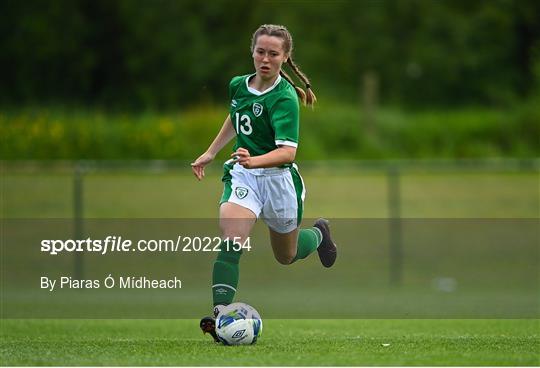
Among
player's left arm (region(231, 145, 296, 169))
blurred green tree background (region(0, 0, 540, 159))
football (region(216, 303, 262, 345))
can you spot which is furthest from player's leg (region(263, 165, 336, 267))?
blurred green tree background (region(0, 0, 540, 159))

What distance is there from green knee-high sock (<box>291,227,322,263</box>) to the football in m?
1.11

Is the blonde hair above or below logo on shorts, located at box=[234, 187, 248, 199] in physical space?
above

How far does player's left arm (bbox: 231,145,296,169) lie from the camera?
760cm

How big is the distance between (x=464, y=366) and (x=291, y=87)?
2507 mm

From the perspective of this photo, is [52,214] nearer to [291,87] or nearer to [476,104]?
[291,87]

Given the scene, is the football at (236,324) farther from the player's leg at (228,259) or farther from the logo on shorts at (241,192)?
the logo on shorts at (241,192)

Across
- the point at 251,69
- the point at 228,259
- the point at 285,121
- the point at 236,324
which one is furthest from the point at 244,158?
the point at 251,69

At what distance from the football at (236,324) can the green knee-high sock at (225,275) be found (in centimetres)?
9

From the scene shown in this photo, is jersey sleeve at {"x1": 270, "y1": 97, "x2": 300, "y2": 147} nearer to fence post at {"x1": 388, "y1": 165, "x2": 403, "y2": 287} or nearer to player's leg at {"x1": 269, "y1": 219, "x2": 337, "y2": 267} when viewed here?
player's leg at {"x1": 269, "y1": 219, "x2": 337, "y2": 267}

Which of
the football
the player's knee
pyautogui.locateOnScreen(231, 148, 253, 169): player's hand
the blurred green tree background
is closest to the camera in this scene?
pyautogui.locateOnScreen(231, 148, 253, 169): player's hand

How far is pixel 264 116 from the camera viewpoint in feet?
26.7

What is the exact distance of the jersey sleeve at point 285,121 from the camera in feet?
26.1

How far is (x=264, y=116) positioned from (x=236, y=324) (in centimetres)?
148

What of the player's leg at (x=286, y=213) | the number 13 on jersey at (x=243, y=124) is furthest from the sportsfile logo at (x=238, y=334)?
the number 13 on jersey at (x=243, y=124)
